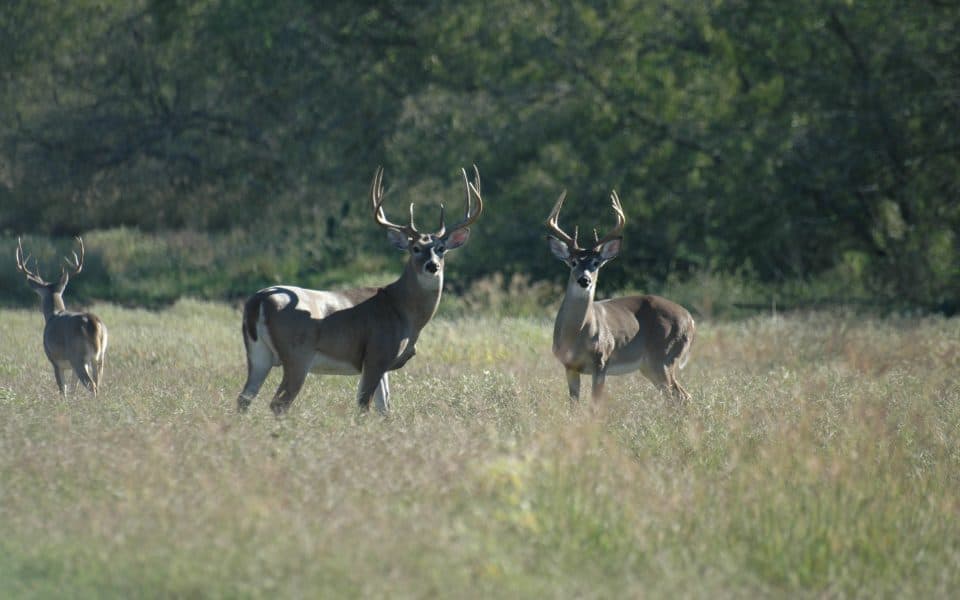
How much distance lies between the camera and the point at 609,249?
40.9 ft

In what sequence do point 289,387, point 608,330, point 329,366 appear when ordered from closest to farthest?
point 289,387 < point 329,366 < point 608,330

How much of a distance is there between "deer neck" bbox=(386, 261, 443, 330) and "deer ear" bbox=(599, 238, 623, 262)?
5.43 ft

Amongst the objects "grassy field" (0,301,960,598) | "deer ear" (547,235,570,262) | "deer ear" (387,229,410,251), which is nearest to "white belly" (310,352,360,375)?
"grassy field" (0,301,960,598)

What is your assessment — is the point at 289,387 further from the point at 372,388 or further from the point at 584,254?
the point at 584,254

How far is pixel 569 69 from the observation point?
24609mm

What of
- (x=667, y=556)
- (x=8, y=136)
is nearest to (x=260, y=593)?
(x=667, y=556)

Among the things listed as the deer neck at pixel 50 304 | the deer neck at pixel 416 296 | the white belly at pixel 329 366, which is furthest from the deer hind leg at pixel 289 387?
the deer neck at pixel 50 304

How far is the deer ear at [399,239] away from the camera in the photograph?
458 inches

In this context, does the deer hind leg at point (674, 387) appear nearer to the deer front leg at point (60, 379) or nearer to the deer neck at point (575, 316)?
the deer neck at point (575, 316)

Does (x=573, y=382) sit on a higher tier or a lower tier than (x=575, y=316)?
lower

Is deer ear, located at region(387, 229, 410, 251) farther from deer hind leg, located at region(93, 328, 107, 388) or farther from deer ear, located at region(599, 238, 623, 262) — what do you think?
deer hind leg, located at region(93, 328, 107, 388)

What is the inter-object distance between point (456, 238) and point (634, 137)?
12.5 metres

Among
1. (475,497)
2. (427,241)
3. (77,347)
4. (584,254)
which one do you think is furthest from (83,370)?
(475,497)

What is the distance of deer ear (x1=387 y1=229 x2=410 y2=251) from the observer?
1164cm
